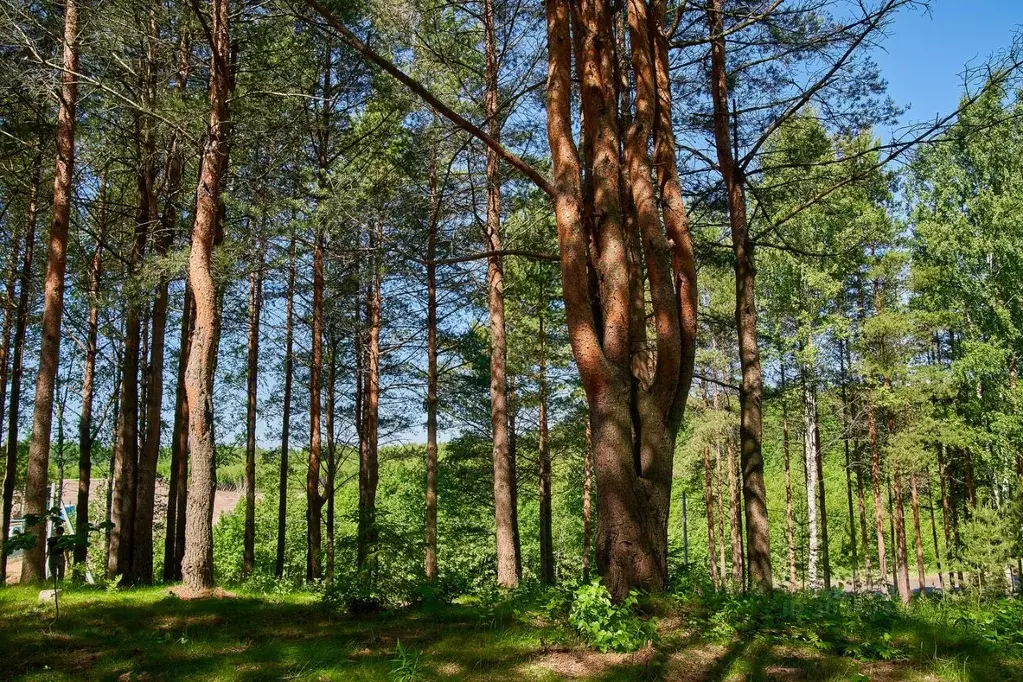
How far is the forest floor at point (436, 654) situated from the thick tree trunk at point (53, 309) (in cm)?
346

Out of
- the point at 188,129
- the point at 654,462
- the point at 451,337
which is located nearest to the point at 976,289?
the point at 451,337

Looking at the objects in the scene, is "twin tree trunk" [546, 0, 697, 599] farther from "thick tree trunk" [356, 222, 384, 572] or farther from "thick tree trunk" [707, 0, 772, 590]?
"thick tree trunk" [356, 222, 384, 572]

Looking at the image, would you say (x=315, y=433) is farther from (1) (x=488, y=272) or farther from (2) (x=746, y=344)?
(2) (x=746, y=344)

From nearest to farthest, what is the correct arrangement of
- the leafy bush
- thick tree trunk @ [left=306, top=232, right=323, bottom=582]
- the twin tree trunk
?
the leafy bush → the twin tree trunk → thick tree trunk @ [left=306, top=232, right=323, bottom=582]

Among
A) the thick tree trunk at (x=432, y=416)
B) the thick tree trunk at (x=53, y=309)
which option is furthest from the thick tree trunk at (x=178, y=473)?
the thick tree trunk at (x=432, y=416)

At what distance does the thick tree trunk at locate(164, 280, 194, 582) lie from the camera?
1060 cm

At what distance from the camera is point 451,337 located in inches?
652

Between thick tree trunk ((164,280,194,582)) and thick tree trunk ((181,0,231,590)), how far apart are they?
11.9 feet

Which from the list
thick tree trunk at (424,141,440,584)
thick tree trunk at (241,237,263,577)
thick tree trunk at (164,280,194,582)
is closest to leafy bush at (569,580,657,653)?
thick tree trunk at (164,280,194,582)

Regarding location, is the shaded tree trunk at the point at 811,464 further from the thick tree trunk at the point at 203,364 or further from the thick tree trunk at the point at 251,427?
the thick tree trunk at the point at 203,364

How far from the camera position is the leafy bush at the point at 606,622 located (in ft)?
12.5

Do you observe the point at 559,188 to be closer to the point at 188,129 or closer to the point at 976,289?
the point at 188,129

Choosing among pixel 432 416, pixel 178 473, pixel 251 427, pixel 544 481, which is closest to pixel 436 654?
pixel 432 416

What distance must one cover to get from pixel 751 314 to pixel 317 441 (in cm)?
870
